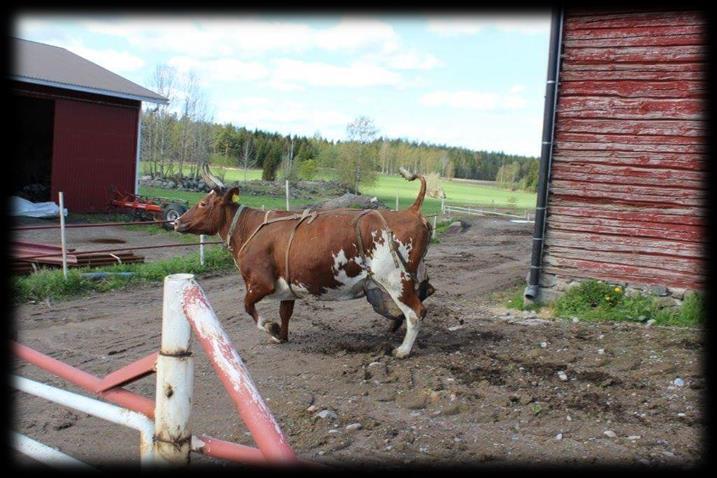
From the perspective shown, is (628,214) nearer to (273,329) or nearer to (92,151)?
(273,329)

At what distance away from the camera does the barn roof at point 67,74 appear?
802 inches

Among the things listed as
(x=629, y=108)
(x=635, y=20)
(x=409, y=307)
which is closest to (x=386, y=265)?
(x=409, y=307)

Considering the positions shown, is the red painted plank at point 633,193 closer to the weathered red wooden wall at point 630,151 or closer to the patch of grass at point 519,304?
the weathered red wooden wall at point 630,151

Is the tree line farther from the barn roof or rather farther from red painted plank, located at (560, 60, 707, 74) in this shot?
red painted plank, located at (560, 60, 707, 74)

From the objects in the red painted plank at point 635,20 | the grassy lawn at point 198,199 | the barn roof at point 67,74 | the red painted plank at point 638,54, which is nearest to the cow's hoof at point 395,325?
the red painted plank at point 638,54

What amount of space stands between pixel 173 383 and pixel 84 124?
21.4 meters

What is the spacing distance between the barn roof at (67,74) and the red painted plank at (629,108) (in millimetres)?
15862

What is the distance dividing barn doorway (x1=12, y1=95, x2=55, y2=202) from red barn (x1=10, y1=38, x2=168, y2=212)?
766 mm

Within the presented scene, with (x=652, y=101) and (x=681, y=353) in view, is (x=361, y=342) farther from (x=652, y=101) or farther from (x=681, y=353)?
(x=652, y=101)

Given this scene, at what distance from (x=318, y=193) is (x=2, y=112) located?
34.3 m

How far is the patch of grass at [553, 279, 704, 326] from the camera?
8086 mm

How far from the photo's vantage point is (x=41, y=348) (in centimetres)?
725

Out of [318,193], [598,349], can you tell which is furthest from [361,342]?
[318,193]

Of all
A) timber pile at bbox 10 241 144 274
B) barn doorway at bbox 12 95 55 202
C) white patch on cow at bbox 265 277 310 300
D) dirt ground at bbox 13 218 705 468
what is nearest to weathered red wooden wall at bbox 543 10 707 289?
dirt ground at bbox 13 218 705 468
